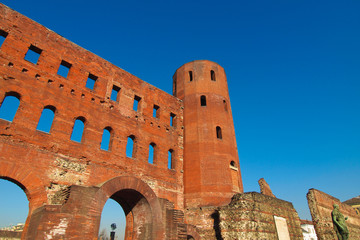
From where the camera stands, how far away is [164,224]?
1144cm

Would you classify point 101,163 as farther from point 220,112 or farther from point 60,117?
point 220,112

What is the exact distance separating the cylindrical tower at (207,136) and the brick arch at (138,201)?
3832 mm

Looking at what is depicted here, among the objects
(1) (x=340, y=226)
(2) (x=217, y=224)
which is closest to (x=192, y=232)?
(2) (x=217, y=224)

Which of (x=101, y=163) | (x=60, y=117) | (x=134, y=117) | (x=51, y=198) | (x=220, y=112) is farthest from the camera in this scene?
(x=220, y=112)

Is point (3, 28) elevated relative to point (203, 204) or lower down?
elevated

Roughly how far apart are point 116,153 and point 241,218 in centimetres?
723

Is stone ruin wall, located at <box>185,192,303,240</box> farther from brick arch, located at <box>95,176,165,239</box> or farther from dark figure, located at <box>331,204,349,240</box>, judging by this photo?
brick arch, located at <box>95,176,165,239</box>

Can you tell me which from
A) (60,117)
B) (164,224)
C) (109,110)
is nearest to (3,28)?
(60,117)

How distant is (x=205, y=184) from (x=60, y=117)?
29.8ft

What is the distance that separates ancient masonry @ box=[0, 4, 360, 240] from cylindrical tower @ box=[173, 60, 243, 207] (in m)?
0.07

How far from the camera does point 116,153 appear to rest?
12.2 meters

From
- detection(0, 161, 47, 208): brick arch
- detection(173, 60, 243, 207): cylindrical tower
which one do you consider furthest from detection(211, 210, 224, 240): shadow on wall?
detection(0, 161, 47, 208): brick arch

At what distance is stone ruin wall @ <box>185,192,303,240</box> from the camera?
40.4ft

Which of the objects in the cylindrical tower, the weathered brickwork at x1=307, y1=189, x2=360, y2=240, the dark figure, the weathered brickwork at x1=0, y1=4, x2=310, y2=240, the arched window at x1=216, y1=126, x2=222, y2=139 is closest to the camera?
the weathered brickwork at x1=0, y1=4, x2=310, y2=240
